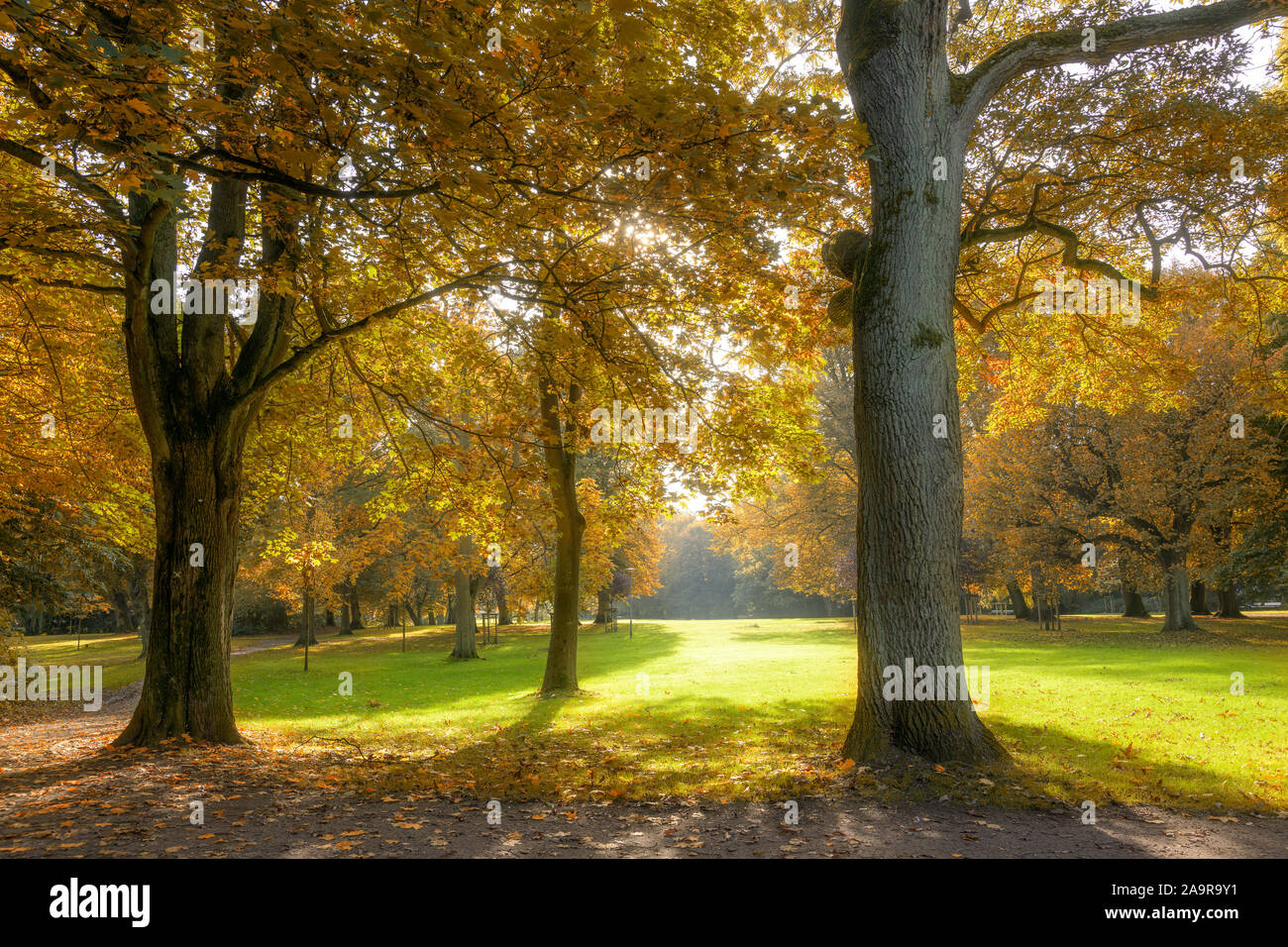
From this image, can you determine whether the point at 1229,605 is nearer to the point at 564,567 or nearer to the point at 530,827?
the point at 564,567

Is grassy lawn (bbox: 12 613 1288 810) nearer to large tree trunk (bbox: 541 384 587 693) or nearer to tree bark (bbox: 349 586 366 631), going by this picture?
large tree trunk (bbox: 541 384 587 693)

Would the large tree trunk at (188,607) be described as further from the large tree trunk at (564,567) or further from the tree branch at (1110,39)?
the tree branch at (1110,39)

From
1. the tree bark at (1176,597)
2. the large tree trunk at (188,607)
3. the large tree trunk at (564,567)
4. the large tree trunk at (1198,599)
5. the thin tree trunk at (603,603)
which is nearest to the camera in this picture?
the large tree trunk at (188,607)

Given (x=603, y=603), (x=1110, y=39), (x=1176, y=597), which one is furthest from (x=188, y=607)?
(x=603, y=603)

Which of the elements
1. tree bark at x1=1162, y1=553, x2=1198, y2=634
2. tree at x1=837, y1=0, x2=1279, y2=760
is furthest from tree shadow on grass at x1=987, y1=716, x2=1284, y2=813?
tree bark at x1=1162, y1=553, x2=1198, y2=634

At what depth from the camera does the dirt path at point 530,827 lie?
4.79m

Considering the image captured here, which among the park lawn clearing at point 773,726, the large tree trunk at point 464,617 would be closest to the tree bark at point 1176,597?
the park lawn clearing at point 773,726

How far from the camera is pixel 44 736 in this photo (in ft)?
37.5

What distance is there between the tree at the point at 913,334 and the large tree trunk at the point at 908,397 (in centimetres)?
1

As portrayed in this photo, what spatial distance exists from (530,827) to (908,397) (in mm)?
5153

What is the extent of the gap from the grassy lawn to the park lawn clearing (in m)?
0.04

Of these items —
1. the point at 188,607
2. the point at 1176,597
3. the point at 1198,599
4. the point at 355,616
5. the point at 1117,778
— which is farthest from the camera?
the point at 355,616

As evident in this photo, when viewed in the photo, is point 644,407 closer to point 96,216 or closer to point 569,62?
point 569,62

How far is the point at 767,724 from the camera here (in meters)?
10.3
